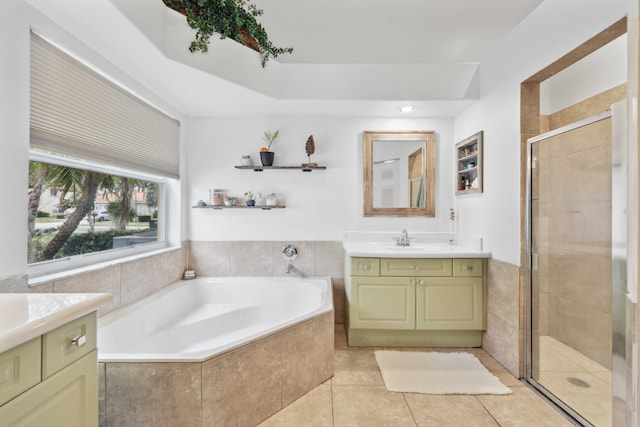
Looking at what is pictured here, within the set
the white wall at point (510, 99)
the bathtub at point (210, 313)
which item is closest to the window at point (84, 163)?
the bathtub at point (210, 313)

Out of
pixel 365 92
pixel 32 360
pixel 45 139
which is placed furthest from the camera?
pixel 365 92

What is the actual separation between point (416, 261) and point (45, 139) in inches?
100

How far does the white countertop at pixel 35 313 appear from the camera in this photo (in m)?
0.80

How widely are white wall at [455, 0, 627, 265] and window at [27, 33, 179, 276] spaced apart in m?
2.74

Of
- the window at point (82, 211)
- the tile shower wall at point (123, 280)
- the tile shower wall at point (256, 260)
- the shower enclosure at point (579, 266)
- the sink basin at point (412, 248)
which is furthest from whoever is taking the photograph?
the tile shower wall at point (256, 260)

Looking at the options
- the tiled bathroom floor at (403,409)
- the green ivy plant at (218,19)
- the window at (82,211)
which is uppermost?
the green ivy plant at (218,19)

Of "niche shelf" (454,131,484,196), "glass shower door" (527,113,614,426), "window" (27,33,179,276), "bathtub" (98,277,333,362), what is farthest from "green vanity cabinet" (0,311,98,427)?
→ "niche shelf" (454,131,484,196)

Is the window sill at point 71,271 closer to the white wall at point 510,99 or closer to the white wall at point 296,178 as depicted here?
the white wall at point 296,178

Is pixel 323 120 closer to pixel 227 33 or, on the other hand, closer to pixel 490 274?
pixel 227 33

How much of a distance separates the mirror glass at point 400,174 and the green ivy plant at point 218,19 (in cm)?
151

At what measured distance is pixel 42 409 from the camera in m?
0.88

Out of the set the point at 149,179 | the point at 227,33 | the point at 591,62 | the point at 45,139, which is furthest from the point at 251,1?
the point at 591,62

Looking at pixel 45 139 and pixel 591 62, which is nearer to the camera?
pixel 45 139

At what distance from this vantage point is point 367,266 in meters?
2.56
